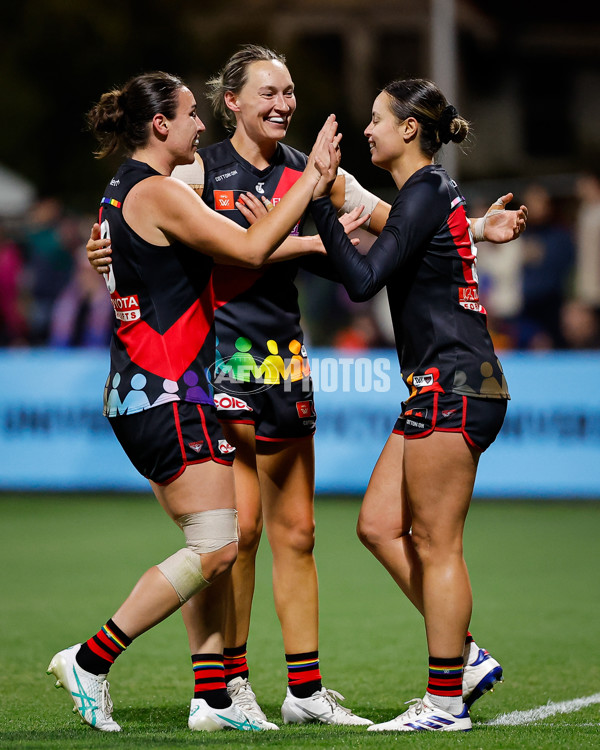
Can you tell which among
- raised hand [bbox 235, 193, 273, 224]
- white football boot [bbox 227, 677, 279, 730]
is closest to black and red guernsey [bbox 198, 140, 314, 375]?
raised hand [bbox 235, 193, 273, 224]

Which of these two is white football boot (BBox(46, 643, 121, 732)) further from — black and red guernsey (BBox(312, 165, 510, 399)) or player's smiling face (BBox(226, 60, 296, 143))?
player's smiling face (BBox(226, 60, 296, 143))

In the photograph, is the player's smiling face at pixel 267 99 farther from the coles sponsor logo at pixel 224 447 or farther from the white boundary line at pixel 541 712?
the white boundary line at pixel 541 712

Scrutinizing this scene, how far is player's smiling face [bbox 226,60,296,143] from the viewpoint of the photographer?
5227mm

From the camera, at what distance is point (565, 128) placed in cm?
3525

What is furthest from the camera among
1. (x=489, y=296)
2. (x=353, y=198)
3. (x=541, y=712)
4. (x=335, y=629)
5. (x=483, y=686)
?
(x=489, y=296)

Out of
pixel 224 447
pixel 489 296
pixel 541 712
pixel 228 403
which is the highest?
pixel 489 296

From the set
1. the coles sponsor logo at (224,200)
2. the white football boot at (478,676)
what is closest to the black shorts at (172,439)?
the coles sponsor logo at (224,200)

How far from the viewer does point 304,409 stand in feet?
17.3

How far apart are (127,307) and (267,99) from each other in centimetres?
114

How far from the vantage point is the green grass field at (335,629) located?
15.5 ft

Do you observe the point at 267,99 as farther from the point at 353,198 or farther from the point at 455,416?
the point at 455,416

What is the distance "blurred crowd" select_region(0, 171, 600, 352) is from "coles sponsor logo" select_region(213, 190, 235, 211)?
768cm

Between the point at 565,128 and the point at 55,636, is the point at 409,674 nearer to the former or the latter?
the point at 55,636

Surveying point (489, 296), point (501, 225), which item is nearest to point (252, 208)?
point (501, 225)
